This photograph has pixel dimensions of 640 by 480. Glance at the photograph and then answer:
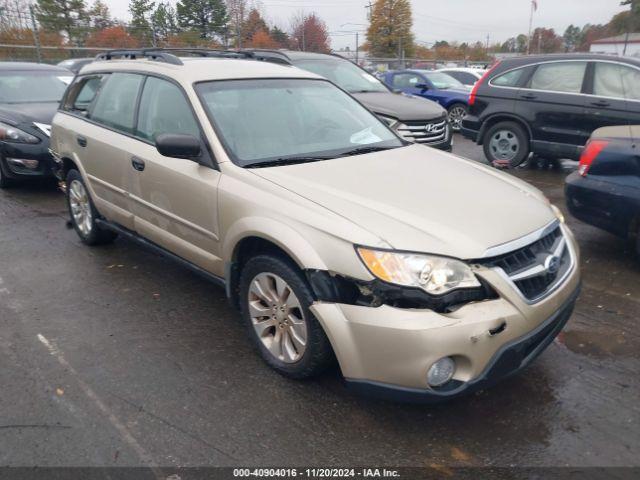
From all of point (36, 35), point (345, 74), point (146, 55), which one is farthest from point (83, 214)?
point (36, 35)

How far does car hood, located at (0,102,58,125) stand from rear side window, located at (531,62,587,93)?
6793 millimetres

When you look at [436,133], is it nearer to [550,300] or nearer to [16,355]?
[550,300]

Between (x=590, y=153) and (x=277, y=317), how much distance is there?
323cm

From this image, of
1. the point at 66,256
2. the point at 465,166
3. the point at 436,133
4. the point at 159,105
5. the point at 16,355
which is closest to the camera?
the point at 16,355

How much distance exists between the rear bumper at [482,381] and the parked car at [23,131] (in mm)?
6037

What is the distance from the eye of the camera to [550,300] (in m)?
2.75

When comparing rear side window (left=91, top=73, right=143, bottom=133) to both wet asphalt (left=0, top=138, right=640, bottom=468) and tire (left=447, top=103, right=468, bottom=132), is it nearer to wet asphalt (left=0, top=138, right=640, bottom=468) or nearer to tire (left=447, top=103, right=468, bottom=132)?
wet asphalt (left=0, top=138, right=640, bottom=468)

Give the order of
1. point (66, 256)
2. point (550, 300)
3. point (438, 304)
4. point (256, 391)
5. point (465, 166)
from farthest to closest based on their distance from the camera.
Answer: point (66, 256) → point (465, 166) → point (256, 391) → point (550, 300) → point (438, 304)

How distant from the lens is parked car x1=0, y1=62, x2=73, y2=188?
275 inches

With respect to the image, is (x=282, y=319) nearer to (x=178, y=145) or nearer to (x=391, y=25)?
(x=178, y=145)

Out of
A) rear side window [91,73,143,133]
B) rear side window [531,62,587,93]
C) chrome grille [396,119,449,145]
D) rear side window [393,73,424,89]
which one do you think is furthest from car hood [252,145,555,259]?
rear side window [393,73,424,89]

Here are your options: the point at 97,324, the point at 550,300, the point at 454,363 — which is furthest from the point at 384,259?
the point at 97,324

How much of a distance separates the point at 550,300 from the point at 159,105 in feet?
9.77

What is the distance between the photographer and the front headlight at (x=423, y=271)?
8.24 ft
